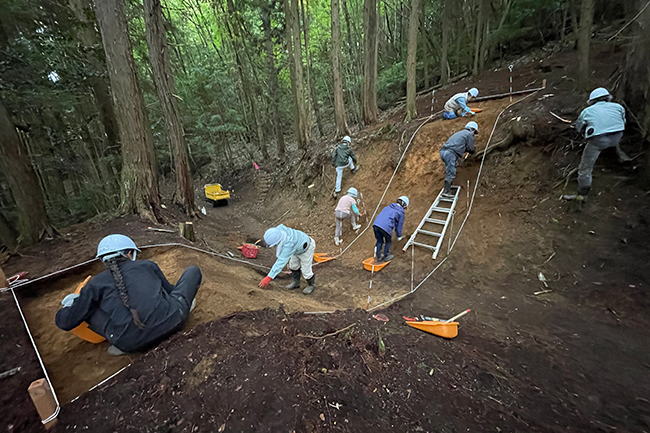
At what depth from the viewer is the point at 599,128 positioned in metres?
4.65

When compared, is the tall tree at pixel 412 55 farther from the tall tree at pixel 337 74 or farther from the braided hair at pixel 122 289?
the braided hair at pixel 122 289

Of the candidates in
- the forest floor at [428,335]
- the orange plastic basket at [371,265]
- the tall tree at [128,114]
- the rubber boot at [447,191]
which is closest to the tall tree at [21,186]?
the forest floor at [428,335]

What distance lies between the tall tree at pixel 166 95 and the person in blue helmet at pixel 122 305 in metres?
6.80

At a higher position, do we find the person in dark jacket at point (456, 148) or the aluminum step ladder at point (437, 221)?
the person in dark jacket at point (456, 148)

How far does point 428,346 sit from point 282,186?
41.2 feet

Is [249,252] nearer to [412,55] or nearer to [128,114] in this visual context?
[128,114]

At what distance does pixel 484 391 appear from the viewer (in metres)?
2.66

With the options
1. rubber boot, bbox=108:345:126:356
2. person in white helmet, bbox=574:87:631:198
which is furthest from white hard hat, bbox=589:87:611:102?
rubber boot, bbox=108:345:126:356

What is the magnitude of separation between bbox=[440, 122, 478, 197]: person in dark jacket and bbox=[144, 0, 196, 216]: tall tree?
7.91 m

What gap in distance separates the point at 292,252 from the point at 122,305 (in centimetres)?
284

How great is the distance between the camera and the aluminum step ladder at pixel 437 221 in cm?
634

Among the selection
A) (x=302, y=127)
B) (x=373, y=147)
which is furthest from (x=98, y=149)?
(x=373, y=147)

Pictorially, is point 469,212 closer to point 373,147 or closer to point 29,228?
point 373,147

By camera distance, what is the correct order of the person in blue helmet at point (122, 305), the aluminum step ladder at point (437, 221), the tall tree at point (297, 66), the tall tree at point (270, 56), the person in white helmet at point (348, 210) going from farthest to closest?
the tall tree at point (270, 56), the tall tree at point (297, 66), the person in white helmet at point (348, 210), the aluminum step ladder at point (437, 221), the person in blue helmet at point (122, 305)
